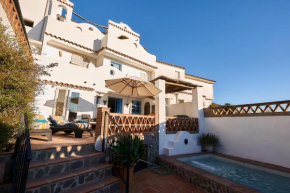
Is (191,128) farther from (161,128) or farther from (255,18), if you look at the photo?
(255,18)

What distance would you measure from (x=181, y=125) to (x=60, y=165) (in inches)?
267

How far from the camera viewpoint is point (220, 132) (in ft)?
27.1

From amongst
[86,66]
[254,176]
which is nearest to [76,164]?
[254,176]

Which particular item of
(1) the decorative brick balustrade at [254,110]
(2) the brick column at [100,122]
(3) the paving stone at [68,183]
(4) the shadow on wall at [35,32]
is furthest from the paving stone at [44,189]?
(4) the shadow on wall at [35,32]

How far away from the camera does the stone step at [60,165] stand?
327cm

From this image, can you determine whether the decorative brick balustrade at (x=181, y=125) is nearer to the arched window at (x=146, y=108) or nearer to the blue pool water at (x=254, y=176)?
the blue pool water at (x=254, y=176)

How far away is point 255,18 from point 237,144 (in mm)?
8313

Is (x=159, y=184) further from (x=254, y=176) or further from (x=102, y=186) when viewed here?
(x=254, y=176)

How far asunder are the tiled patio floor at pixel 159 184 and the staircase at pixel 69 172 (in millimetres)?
778

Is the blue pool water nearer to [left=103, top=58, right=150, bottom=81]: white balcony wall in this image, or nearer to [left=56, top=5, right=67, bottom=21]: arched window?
[left=103, top=58, right=150, bottom=81]: white balcony wall

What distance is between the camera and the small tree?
2.95 metres

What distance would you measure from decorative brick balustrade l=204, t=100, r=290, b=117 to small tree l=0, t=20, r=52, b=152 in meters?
9.55

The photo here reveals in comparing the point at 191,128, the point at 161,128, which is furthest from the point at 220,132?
the point at 161,128

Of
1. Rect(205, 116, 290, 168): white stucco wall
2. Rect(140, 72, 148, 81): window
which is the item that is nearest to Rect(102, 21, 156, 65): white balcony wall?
Rect(140, 72, 148, 81): window
